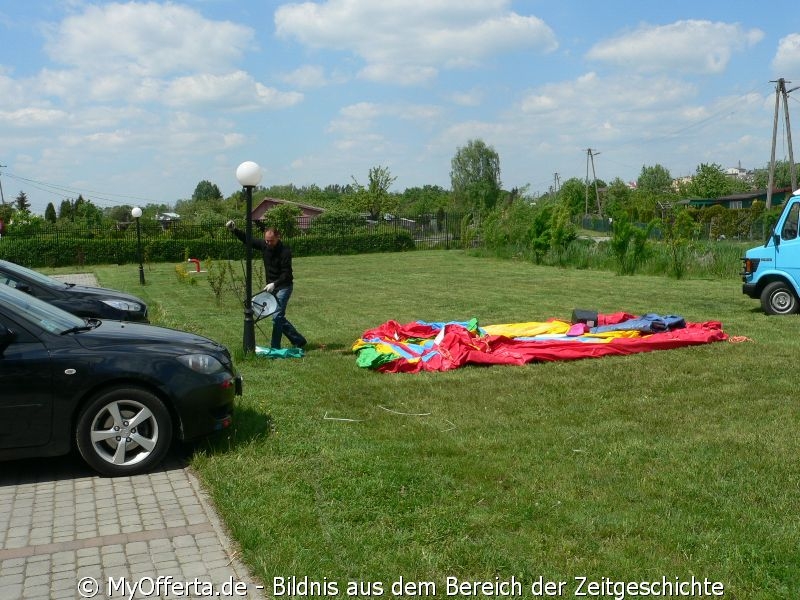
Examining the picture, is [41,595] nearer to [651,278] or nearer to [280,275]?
[280,275]

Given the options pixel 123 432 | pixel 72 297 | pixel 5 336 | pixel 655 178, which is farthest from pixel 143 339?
pixel 655 178

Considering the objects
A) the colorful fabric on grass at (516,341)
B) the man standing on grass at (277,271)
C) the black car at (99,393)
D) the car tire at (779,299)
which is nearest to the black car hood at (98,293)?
the man standing on grass at (277,271)

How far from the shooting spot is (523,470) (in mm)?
6004

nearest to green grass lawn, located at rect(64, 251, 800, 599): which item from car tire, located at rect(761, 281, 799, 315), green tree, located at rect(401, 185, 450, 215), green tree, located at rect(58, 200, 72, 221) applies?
car tire, located at rect(761, 281, 799, 315)

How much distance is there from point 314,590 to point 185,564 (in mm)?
851

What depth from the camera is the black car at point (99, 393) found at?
592 centimetres

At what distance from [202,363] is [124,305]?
6.58 metres

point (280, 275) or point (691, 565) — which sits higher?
point (280, 275)

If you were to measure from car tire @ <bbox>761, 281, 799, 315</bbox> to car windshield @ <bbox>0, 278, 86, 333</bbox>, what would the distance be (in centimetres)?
1280

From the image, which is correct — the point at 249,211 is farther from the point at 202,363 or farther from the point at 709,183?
the point at 709,183

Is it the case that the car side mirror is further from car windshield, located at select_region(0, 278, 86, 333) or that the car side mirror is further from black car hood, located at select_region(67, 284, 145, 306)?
black car hood, located at select_region(67, 284, 145, 306)

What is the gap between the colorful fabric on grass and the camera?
408 inches

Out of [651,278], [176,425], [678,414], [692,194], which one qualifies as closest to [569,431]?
[678,414]

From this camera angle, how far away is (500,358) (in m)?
10.4
